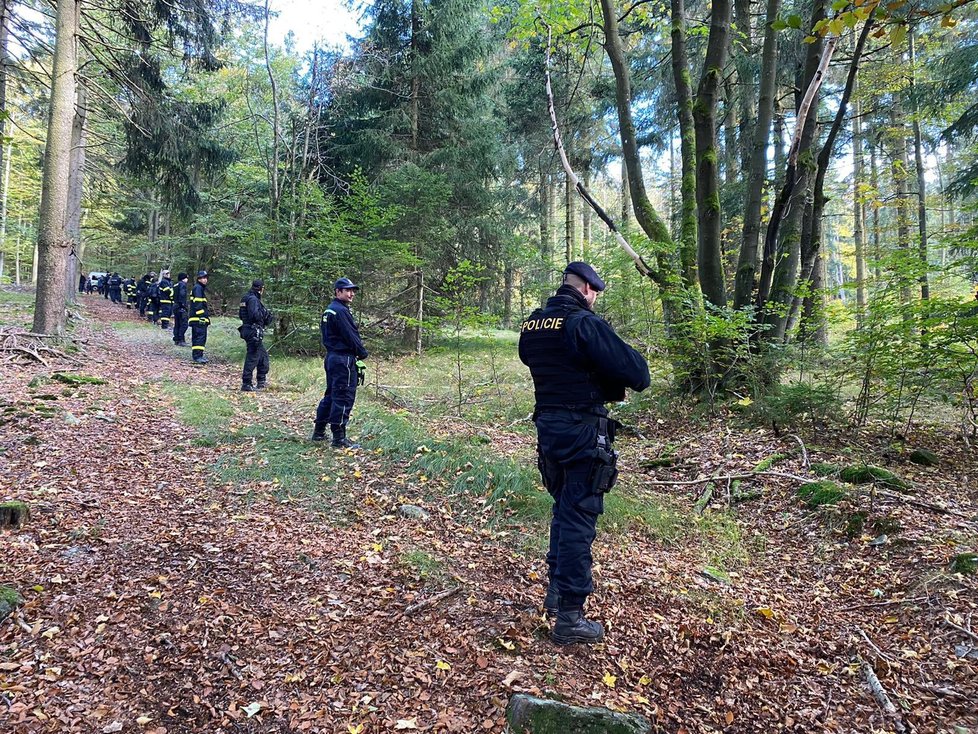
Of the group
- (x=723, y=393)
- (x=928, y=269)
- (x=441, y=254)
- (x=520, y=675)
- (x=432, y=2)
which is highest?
(x=432, y=2)

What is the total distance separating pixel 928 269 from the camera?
5.46 meters

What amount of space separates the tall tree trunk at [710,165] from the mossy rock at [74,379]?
373 inches

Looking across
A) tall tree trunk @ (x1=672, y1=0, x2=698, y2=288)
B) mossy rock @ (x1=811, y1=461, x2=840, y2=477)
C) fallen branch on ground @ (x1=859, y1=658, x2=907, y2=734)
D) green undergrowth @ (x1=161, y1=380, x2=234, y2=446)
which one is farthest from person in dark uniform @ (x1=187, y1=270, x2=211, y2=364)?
fallen branch on ground @ (x1=859, y1=658, x2=907, y2=734)

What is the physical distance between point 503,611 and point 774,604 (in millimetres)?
1920

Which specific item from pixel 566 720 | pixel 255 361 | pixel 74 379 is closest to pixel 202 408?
pixel 74 379

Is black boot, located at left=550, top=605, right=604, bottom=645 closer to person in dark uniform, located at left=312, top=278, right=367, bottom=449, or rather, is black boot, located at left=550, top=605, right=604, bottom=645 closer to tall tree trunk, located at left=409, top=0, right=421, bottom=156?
person in dark uniform, located at left=312, top=278, right=367, bottom=449

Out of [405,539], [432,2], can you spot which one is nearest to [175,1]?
[432,2]

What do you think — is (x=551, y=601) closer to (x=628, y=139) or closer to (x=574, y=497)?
(x=574, y=497)

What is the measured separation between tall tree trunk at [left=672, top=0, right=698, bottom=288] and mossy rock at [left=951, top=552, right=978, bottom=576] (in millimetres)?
5112

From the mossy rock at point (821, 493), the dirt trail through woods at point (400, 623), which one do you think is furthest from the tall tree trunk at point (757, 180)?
the dirt trail through woods at point (400, 623)

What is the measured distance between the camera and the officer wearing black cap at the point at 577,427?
3283 millimetres

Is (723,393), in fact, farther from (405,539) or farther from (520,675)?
(520,675)

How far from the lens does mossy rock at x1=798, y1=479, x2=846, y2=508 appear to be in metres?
4.98

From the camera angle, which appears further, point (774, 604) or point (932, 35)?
point (932, 35)
